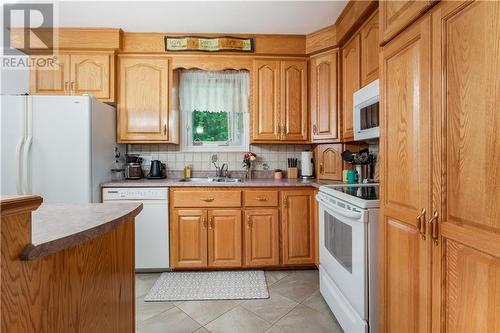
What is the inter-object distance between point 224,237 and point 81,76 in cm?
215

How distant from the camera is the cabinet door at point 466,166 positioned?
78 centimetres

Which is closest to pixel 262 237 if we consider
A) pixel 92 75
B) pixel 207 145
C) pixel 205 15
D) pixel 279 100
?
pixel 207 145

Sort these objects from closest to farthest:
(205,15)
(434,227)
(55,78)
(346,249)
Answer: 1. (434,227)
2. (346,249)
3. (205,15)
4. (55,78)

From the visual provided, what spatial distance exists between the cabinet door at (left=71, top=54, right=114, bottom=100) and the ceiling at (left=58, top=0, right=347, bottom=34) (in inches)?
11.8

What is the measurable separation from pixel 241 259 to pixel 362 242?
56.1 inches

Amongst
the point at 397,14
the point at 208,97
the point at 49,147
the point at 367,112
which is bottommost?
the point at 49,147

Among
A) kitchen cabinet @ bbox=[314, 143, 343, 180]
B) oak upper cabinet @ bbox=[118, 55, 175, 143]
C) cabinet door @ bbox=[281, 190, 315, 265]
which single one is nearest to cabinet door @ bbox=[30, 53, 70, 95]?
oak upper cabinet @ bbox=[118, 55, 175, 143]

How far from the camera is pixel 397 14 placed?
1.20 m

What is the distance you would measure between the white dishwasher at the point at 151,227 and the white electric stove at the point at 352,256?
147cm

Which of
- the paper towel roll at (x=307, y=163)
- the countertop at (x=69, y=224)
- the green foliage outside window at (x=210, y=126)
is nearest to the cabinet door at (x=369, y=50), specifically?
the paper towel roll at (x=307, y=163)

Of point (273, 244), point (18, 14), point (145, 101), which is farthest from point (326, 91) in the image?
point (18, 14)

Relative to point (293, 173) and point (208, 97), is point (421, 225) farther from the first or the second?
point (208, 97)

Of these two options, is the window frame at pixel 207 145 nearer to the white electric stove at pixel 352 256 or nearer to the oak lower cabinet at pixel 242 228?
the oak lower cabinet at pixel 242 228

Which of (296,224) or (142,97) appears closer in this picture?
(296,224)
